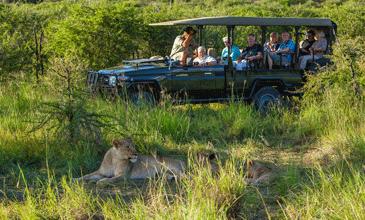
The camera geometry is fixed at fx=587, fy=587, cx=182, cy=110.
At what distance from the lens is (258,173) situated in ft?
19.2

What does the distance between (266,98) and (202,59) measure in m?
1.26

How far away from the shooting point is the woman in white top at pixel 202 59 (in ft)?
30.6

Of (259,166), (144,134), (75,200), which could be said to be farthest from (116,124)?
(75,200)

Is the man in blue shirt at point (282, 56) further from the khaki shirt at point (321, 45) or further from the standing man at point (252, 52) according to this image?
the khaki shirt at point (321, 45)

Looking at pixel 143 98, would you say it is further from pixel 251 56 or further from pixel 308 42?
pixel 308 42

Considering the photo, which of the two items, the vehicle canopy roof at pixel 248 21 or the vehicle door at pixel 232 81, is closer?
the vehicle canopy roof at pixel 248 21

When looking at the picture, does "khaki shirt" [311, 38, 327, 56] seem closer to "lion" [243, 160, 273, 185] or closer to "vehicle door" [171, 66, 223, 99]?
"vehicle door" [171, 66, 223, 99]

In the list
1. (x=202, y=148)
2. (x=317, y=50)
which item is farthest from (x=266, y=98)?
(x=202, y=148)

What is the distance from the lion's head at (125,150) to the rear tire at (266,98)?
3.89 m

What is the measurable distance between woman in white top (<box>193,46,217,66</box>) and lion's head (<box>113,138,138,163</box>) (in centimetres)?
350

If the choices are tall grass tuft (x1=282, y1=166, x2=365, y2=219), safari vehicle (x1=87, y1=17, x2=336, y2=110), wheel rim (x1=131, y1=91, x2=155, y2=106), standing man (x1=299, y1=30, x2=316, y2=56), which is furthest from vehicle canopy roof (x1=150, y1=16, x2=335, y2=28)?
tall grass tuft (x1=282, y1=166, x2=365, y2=219)

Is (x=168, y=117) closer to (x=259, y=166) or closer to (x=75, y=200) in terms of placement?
(x=259, y=166)

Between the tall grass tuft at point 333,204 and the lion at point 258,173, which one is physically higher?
the tall grass tuft at point 333,204

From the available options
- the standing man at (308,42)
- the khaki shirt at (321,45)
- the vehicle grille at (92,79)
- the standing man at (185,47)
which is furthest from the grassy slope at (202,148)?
the standing man at (308,42)
